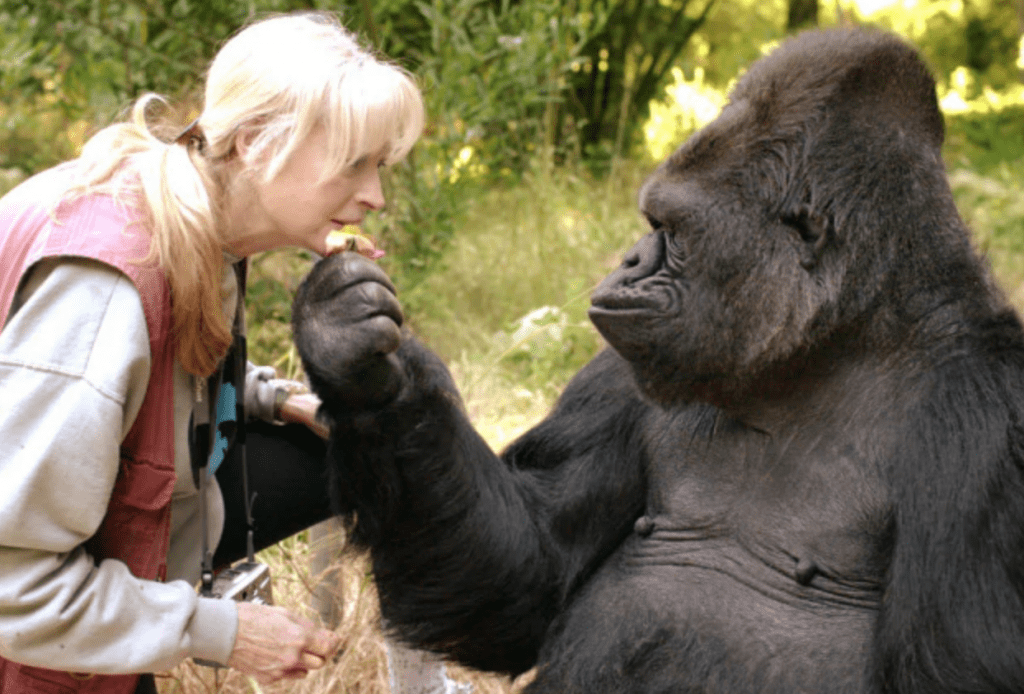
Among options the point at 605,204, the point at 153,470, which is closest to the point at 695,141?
the point at 153,470

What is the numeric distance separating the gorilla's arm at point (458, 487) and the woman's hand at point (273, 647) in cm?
24

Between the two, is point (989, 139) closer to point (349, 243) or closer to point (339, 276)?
point (349, 243)

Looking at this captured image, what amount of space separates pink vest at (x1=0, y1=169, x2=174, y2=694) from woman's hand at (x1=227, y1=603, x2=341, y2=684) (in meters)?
0.21

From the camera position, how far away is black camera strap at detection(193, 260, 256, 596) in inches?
95.3

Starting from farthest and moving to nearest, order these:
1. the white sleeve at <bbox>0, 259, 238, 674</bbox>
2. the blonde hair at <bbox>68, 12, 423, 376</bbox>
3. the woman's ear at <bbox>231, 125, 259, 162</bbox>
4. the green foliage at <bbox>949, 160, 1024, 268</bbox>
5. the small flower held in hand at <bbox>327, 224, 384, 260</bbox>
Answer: the green foliage at <bbox>949, 160, 1024, 268</bbox>
the small flower held in hand at <bbox>327, 224, 384, 260</bbox>
the woman's ear at <bbox>231, 125, 259, 162</bbox>
the blonde hair at <bbox>68, 12, 423, 376</bbox>
the white sleeve at <bbox>0, 259, 238, 674</bbox>

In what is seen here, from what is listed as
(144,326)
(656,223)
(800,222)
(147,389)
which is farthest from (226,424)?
(800,222)

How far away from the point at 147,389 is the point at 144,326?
142mm

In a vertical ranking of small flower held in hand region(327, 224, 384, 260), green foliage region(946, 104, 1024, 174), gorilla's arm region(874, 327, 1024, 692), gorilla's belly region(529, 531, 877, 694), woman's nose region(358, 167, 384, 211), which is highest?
woman's nose region(358, 167, 384, 211)

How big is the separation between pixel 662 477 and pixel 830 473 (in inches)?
13.9

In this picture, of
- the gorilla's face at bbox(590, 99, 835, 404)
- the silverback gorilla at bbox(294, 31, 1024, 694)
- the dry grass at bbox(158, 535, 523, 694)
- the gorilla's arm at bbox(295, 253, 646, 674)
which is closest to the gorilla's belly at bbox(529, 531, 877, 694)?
the silverback gorilla at bbox(294, 31, 1024, 694)

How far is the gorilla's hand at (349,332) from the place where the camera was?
2.09 meters

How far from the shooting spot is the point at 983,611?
1.79 meters

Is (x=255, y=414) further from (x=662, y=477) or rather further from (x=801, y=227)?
(x=801, y=227)

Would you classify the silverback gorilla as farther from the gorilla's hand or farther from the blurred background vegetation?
the blurred background vegetation
